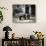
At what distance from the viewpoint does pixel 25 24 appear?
15.3ft

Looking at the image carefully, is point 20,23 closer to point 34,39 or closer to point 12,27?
point 12,27

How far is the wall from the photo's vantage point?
181 inches

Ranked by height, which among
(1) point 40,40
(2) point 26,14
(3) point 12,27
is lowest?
(1) point 40,40

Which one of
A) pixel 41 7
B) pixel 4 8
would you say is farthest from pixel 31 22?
pixel 4 8

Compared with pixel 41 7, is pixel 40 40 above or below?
below

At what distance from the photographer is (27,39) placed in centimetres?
439

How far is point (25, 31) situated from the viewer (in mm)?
4664

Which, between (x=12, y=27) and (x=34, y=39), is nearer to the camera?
(x=34, y=39)

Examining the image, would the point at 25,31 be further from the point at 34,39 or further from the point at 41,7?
the point at 41,7

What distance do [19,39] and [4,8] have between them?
3.33 feet

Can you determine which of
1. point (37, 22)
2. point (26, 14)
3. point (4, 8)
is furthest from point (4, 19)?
point (37, 22)

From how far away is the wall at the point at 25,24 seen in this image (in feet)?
15.1

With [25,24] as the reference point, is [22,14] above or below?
above

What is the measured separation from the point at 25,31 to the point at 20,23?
0.91 ft
